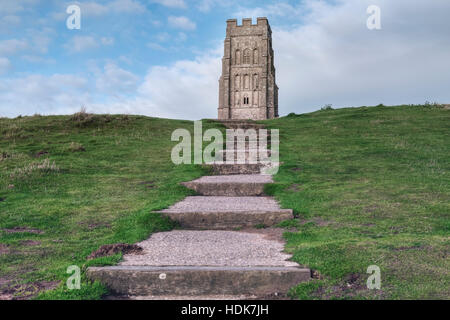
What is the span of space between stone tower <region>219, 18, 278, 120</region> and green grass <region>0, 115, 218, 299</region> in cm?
5355

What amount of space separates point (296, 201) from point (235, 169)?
4.79m

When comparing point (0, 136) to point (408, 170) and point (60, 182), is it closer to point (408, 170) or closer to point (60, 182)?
point (60, 182)

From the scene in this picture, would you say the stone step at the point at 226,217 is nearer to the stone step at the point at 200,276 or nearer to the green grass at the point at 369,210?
the green grass at the point at 369,210

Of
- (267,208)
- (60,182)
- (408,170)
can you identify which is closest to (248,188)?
(267,208)

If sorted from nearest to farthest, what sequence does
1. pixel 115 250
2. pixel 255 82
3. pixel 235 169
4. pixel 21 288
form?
pixel 21 288
pixel 115 250
pixel 235 169
pixel 255 82

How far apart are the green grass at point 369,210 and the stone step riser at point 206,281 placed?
0.25 meters

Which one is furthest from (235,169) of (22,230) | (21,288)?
(21,288)

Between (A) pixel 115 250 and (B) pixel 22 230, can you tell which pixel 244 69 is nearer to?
(B) pixel 22 230

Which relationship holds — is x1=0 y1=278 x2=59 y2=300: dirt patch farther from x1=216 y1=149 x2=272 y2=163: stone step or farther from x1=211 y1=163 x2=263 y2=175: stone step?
x1=216 y1=149 x2=272 y2=163: stone step

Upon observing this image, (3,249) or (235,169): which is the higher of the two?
(235,169)

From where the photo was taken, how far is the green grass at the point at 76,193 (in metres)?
5.36

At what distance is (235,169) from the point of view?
1313cm

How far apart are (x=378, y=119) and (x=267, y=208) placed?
17733mm

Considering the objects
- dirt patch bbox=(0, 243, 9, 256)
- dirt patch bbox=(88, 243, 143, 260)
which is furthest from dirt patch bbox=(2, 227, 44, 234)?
dirt patch bbox=(88, 243, 143, 260)
